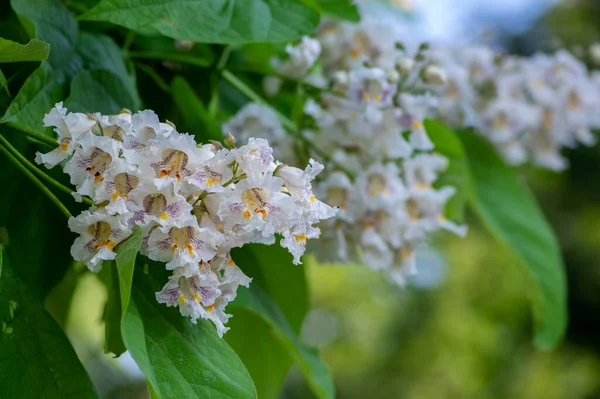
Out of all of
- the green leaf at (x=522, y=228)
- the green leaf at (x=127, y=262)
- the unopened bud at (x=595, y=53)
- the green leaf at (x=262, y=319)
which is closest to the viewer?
the green leaf at (x=127, y=262)

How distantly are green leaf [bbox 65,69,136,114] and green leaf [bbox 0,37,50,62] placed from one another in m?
0.06

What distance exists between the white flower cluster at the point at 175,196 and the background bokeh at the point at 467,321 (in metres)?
3.14

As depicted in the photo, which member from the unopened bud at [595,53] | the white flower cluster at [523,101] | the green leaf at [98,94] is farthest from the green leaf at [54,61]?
the unopened bud at [595,53]

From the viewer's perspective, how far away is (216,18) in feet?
1.42

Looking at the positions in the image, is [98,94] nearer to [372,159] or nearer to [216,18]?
[216,18]

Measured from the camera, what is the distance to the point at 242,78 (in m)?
0.67

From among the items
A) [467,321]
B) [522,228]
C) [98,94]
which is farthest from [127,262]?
[467,321]

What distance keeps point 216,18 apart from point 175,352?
0.19 metres

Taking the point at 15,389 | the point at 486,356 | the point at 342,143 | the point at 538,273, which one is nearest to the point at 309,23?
the point at 342,143

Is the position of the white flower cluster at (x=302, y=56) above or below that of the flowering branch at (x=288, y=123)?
above

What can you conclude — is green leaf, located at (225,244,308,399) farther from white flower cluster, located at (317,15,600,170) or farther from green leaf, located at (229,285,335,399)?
white flower cluster, located at (317,15,600,170)

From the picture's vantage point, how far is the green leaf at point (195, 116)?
1.79 ft

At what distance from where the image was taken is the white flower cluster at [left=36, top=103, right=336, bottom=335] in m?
0.35

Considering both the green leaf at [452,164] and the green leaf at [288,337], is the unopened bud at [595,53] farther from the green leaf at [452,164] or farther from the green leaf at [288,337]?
the green leaf at [288,337]
